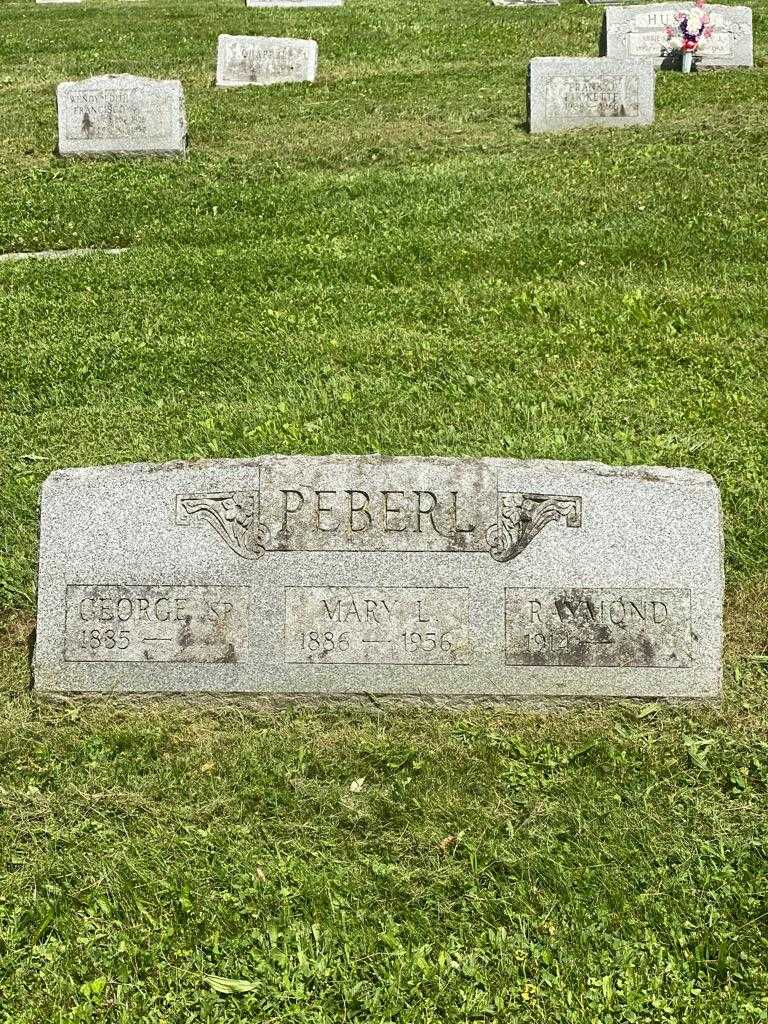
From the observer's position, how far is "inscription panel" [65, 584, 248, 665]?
4.77 meters

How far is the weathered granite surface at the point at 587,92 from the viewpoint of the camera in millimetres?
12797

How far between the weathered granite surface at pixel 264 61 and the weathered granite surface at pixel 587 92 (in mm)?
5113

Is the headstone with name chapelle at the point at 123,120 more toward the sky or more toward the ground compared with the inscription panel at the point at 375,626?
more toward the sky

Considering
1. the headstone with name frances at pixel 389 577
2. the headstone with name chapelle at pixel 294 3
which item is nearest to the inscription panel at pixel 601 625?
the headstone with name frances at pixel 389 577

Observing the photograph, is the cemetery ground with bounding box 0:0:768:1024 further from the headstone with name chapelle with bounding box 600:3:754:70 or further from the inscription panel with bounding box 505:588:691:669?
the headstone with name chapelle with bounding box 600:3:754:70

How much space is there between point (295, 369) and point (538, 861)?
A: 161 inches

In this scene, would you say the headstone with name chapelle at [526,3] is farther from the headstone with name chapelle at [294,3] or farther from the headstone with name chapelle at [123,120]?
the headstone with name chapelle at [123,120]

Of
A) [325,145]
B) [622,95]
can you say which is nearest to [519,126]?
[622,95]

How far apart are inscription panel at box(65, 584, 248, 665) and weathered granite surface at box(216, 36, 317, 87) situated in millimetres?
13793

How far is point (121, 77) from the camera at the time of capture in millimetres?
13148

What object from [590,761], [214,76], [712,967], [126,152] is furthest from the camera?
[214,76]

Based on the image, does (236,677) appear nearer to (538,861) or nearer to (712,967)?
(538,861)

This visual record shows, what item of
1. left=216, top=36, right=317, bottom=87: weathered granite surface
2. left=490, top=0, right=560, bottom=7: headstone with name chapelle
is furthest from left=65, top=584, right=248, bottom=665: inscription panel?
left=490, top=0, right=560, bottom=7: headstone with name chapelle

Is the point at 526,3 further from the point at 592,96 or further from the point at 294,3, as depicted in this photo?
the point at 592,96
